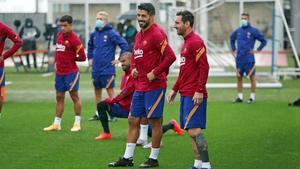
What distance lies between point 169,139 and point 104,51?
9.40 feet

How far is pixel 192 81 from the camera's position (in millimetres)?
9172

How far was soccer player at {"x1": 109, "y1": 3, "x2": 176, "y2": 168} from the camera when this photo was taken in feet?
31.7

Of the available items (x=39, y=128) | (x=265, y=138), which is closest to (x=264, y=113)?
(x=265, y=138)

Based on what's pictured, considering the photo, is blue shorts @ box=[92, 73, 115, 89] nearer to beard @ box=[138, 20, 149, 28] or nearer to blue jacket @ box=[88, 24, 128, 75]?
blue jacket @ box=[88, 24, 128, 75]

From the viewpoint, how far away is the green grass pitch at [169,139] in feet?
33.5

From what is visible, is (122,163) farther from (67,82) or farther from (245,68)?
(245,68)

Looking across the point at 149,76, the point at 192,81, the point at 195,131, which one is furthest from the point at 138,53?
the point at 195,131

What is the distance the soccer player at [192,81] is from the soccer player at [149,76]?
49cm

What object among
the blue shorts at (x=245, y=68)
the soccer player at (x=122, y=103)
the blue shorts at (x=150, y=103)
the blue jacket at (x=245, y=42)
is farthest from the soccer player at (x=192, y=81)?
the blue jacket at (x=245, y=42)

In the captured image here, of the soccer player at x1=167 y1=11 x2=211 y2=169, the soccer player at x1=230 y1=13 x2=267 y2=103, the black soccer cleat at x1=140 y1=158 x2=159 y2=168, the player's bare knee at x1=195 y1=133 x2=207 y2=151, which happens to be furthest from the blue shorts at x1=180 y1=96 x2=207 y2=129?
the soccer player at x1=230 y1=13 x2=267 y2=103

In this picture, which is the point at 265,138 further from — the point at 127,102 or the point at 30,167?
the point at 30,167

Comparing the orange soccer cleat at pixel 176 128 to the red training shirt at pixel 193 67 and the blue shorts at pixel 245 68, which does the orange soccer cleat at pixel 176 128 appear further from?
the blue shorts at pixel 245 68

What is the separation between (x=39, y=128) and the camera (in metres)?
13.7

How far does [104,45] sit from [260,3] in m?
25.6
